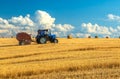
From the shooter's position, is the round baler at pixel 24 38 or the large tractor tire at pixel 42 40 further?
the round baler at pixel 24 38

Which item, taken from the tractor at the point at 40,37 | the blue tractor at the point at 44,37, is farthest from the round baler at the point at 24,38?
the blue tractor at the point at 44,37

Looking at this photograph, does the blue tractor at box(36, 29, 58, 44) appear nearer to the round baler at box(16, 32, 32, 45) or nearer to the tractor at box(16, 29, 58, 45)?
the tractor at box(16, 29, 58, 45)

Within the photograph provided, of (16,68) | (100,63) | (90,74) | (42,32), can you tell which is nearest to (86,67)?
(100,63)

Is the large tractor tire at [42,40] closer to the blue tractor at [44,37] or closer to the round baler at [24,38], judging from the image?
the blue tractor at [44,37]

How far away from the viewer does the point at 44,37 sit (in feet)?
143

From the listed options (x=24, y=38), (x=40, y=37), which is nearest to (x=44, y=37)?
(x=40, y=37)

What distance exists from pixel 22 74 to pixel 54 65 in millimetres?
2257

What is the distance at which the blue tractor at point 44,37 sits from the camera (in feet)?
143

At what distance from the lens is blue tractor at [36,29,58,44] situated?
43500 mm

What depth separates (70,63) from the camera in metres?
21.1

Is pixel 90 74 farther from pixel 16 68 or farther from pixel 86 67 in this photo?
pixel 16 68

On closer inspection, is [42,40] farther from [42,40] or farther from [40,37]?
[40,37]

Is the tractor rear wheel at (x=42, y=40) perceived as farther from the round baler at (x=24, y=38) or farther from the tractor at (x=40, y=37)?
the round baler at (x=24, y=38)

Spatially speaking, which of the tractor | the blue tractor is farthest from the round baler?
Result: the blue tractor
